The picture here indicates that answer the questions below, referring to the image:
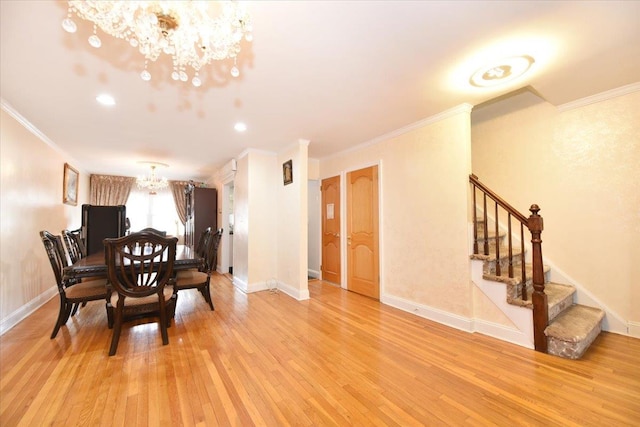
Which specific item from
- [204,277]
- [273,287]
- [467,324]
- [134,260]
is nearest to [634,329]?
[467,324]

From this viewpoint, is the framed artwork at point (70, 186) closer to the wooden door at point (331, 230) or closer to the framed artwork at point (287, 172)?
the framed artwork at point (287, 172)

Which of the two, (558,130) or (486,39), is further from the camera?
(558,130)

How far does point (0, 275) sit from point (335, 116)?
3933mm

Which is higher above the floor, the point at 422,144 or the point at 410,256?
the point at 422,144

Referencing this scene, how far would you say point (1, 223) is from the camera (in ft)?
8.41

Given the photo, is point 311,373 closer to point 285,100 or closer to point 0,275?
point 285,100

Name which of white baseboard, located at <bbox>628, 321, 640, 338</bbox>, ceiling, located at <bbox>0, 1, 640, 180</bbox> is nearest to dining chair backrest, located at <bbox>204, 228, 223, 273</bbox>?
ceiling, located at <bbox>0, 1, 640, 180</bbox>

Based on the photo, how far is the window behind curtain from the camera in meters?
6.78

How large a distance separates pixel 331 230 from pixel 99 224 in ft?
13.1

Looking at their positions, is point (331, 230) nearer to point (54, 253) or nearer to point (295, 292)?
point (295, 292)

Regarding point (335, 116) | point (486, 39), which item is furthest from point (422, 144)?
point (486, 39)

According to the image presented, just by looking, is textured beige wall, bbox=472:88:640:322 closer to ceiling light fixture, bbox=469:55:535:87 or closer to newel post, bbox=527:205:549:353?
newel post, bbox=527:205:549:353

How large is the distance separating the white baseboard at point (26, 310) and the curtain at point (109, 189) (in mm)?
3181

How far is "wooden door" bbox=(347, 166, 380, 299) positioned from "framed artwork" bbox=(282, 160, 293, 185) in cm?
100
